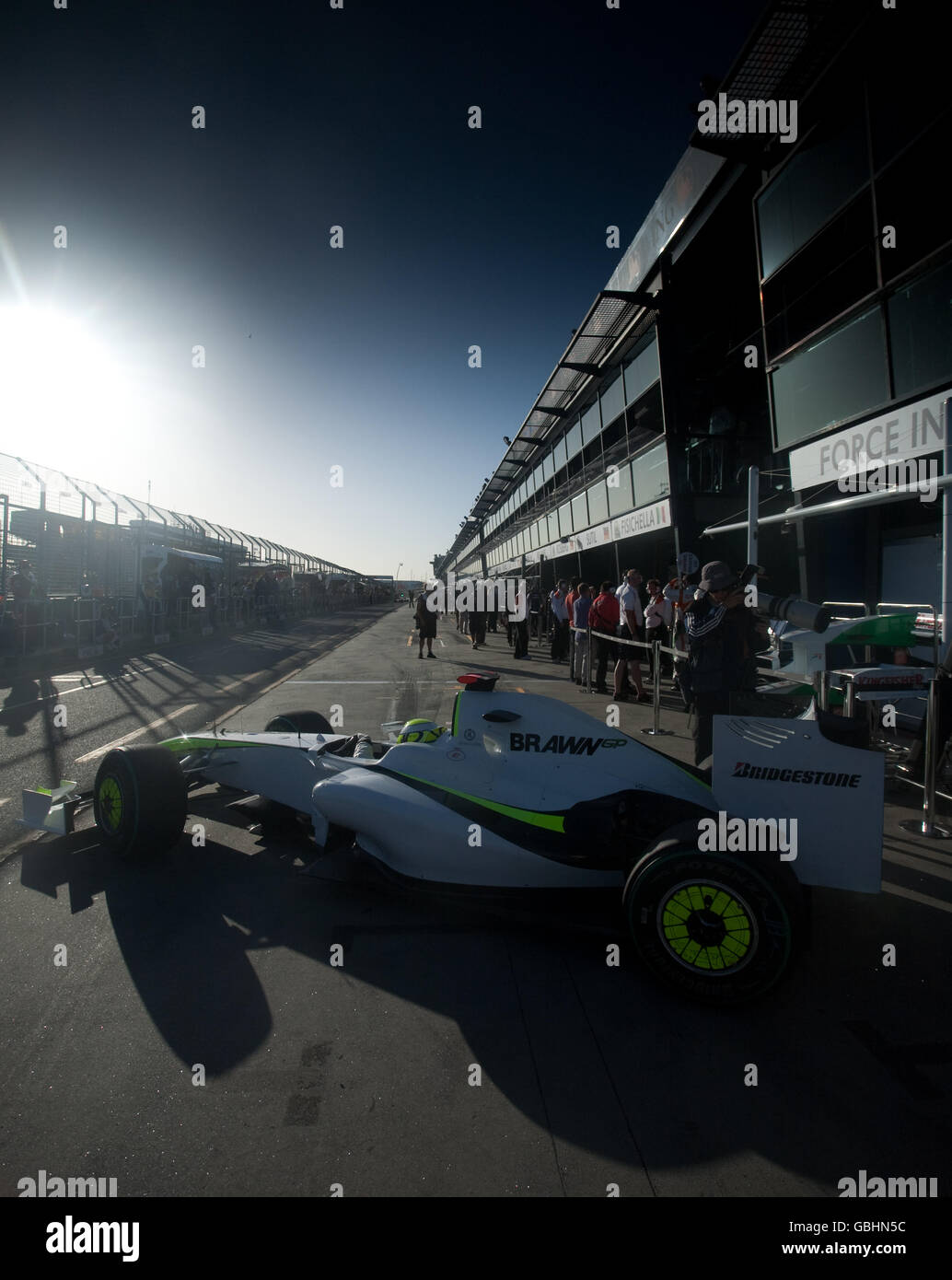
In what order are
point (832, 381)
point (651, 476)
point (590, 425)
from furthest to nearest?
1. point (590, 425)
2. point (651, 476)
3. point (832, 381)

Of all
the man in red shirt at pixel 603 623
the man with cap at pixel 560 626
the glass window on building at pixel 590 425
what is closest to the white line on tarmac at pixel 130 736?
the man in red shirt at pixel 603 623

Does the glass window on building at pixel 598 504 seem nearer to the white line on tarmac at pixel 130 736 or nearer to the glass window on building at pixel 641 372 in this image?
the glass window on building at pixel 641 372

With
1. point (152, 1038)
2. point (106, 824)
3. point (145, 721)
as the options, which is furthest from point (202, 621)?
point (152, 1038)

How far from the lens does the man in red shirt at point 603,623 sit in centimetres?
1089

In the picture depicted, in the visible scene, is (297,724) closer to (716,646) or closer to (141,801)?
(141,801)

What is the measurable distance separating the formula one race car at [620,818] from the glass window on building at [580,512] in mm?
16699

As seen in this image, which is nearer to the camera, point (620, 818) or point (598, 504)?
point (620, 818)

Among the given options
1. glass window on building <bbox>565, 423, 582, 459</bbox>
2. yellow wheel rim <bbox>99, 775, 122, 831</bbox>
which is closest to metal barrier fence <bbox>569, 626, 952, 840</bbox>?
yellow wheel rim <bbox>99, 775, 122, 831</bbox>

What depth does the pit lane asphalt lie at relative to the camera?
1.88 metres

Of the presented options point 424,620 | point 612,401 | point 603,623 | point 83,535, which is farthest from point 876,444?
point 83,535

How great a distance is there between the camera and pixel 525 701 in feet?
11.8

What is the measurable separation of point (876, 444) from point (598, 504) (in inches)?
404

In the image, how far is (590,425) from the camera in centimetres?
1872
